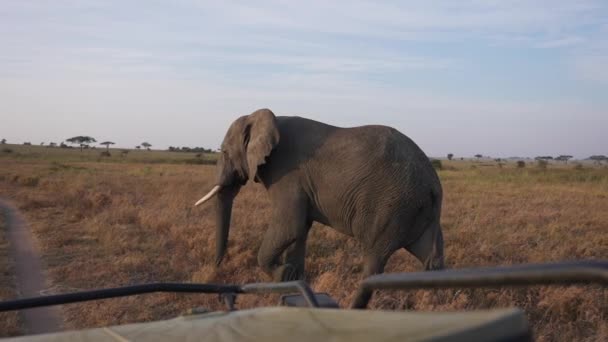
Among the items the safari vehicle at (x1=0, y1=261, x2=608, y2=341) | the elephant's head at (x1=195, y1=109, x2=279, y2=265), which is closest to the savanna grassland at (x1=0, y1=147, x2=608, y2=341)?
the elephant's head at (x1=195, y1=109, x2=279, y2=265)

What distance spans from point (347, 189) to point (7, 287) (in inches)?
156

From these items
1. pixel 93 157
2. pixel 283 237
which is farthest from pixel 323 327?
pixel 93 157

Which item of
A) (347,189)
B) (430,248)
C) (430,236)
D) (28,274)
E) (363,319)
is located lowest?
(28,274)

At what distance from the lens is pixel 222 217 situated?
841 centimetres

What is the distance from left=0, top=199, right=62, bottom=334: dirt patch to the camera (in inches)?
247

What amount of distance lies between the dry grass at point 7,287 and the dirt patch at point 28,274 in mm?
65

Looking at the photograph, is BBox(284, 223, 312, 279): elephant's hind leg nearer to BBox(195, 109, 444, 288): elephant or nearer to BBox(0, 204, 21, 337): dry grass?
BBox(195, 109, 444, 288): elephant

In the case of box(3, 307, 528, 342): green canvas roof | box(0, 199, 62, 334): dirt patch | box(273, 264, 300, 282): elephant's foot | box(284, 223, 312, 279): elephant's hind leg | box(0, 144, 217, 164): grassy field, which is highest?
box(3, 307, 528, 342): green canvas roof

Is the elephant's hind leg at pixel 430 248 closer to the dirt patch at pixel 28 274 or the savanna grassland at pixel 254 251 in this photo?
the savanna grassland at pixel 254 251

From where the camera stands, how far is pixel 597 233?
12.7m

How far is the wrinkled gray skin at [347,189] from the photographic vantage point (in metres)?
7.04

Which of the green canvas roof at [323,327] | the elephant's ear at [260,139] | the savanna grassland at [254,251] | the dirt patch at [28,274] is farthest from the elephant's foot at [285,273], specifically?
the green canvas roof at [323,327]

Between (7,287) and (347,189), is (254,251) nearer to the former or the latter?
(347,189)

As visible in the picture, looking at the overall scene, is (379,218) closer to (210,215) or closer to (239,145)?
(239,145)
